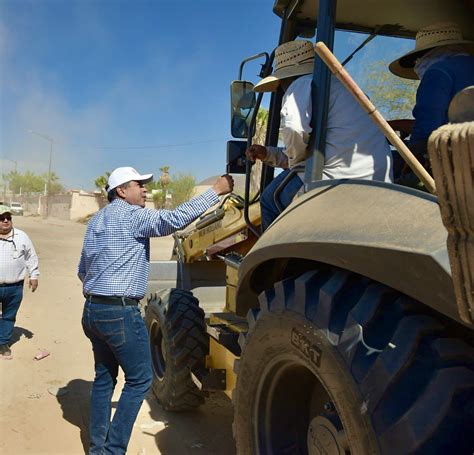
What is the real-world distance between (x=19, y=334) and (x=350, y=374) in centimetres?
637

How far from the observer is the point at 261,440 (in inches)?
103

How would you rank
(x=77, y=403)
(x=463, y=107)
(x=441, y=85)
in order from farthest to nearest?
(x=77, y=403) < (x=441, y=85) < (x=463, y=107)

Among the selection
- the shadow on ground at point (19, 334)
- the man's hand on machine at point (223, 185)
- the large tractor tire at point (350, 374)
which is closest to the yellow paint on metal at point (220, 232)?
the man's hand on machine at point (223, 185)

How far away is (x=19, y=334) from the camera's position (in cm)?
734

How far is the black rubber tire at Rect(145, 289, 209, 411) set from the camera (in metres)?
4.60

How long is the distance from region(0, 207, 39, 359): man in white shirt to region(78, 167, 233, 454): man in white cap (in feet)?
10.0

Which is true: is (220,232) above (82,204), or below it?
below

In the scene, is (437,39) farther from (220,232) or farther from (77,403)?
(77,403)

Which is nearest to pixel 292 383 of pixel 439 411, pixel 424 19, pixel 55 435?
pixel 439 411

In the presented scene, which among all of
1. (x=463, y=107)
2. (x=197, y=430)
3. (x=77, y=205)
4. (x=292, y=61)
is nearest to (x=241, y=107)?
(x=292, y=61)

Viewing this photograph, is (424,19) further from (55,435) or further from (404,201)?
(55,435)

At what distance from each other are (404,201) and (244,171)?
219cm

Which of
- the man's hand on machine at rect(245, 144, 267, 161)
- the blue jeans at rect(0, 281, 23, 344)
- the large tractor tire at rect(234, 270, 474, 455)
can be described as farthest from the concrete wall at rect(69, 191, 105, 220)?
the large tractor tire at rect(234, 270, 474, 455)

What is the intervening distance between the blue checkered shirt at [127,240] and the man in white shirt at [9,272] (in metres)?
3.13
